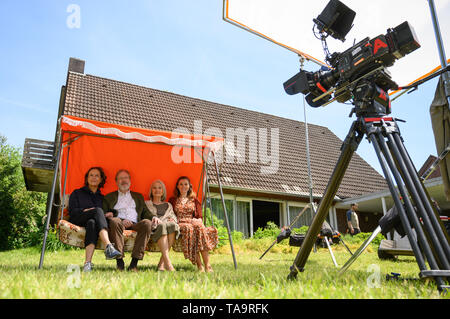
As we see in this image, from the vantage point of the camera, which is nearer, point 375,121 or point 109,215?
point 375,121

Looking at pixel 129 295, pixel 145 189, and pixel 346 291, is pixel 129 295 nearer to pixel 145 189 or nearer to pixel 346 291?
pixel 346 291

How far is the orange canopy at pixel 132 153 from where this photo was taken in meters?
4.74

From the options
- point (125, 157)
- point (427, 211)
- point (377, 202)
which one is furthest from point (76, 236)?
point (377, 202)

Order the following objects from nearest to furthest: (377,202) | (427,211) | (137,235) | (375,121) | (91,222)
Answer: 1. (427,211)
2. (375,121)
3. (91,222)
4. (137,235)
5. (377,202)

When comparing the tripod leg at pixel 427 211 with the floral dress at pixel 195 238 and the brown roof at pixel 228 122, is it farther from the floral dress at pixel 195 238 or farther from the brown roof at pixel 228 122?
the brown roof at pixel 228 122

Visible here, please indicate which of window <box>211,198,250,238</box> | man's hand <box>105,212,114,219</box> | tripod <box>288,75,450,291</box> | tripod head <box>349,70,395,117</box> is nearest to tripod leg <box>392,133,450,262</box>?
tripod <box>288,75,450,291</box>

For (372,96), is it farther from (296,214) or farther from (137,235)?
(296,214)

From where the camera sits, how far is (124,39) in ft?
15.7

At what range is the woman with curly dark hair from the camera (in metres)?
3.82

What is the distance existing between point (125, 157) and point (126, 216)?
3.90 feet

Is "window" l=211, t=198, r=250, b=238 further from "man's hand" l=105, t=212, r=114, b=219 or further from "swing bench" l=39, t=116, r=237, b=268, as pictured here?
"man's hand" l=105, t=212, r=114, b=219

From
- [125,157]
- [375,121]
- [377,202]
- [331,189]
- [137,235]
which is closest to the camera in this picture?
[375,121]

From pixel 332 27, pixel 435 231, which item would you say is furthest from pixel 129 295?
pixel 332 27

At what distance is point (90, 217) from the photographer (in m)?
4.08
